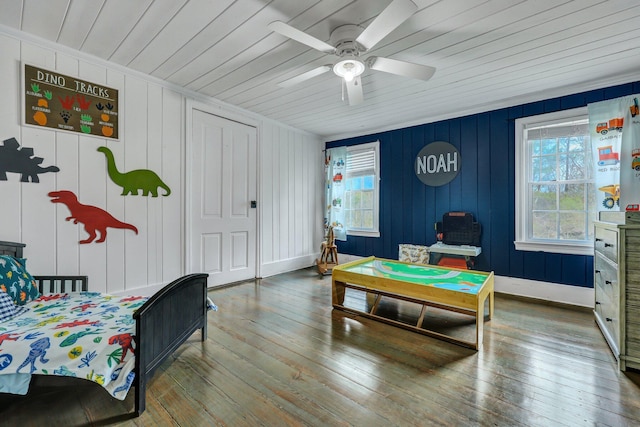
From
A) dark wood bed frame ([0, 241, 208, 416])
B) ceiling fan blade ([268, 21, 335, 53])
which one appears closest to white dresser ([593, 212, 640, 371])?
ceiling fan blade ([268, 21, 335, 53])

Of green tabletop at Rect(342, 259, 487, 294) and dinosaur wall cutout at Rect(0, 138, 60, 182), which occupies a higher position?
dinosaur wall cutout at Rect(0, 138, 60, 182)

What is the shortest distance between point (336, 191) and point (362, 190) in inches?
18.7

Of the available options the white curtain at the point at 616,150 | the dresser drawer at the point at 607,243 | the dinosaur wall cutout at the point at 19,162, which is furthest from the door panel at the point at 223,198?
the white curtain at the point at 616,150

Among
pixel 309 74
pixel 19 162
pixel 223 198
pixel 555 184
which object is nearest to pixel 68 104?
pixel 19 162

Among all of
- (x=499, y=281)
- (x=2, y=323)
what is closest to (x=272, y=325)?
(x=2, y=323)

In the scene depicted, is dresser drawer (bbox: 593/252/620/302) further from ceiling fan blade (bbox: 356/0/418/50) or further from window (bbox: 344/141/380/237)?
window (bbox: 344/141/380/237)

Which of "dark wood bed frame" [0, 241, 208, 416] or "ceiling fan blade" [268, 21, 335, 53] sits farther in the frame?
"ceiling fan blade" [268, 21, 335, 53]

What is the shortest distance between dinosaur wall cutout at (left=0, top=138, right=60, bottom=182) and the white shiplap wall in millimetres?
44

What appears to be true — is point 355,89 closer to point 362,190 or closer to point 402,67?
point 402,67

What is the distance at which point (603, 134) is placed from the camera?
2.96 metres

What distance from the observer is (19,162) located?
2.38 m

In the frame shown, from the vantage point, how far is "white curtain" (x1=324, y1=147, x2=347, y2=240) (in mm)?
5184

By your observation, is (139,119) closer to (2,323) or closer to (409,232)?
(2,323)

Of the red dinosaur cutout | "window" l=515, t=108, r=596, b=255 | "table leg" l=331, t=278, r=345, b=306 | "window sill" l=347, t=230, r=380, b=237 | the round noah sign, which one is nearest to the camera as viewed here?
the red dinosaur cutout
